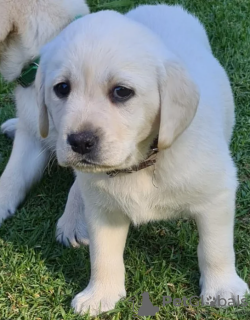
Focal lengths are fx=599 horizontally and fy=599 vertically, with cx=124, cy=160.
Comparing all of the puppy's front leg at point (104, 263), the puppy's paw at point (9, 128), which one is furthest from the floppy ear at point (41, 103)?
the puppy's paw at point (9, 128)

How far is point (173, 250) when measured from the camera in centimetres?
340

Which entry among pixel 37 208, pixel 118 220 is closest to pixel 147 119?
pixel 118 220

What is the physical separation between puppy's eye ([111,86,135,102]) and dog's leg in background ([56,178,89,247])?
1.18 meters

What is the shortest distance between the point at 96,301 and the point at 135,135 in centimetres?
105

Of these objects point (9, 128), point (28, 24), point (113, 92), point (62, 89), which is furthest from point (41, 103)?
point (9, 128)

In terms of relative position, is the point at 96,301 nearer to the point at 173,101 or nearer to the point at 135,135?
the point at 135,135

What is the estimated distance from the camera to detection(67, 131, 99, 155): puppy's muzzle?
92.0 inches

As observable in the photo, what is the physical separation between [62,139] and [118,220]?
2.50 feet

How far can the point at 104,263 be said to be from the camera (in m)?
3.05

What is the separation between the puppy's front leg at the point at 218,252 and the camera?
9.37 ft

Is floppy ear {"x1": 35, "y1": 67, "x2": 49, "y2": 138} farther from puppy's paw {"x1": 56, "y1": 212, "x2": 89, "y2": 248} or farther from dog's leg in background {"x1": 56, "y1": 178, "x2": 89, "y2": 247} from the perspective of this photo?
puppy's paw {"x1": 56, "y1": 212, "x2": 89, "y2": 248}

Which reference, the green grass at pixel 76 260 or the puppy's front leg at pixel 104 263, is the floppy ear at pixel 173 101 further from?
the green grass at pixel 76 260

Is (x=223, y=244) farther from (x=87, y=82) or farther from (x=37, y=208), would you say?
(x=37, y=208)

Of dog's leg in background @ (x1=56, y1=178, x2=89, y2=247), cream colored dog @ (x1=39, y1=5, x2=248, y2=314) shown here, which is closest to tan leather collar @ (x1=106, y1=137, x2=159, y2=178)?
cream colored dog @ (x1=39, y1=5, x2=248, y2=314)
